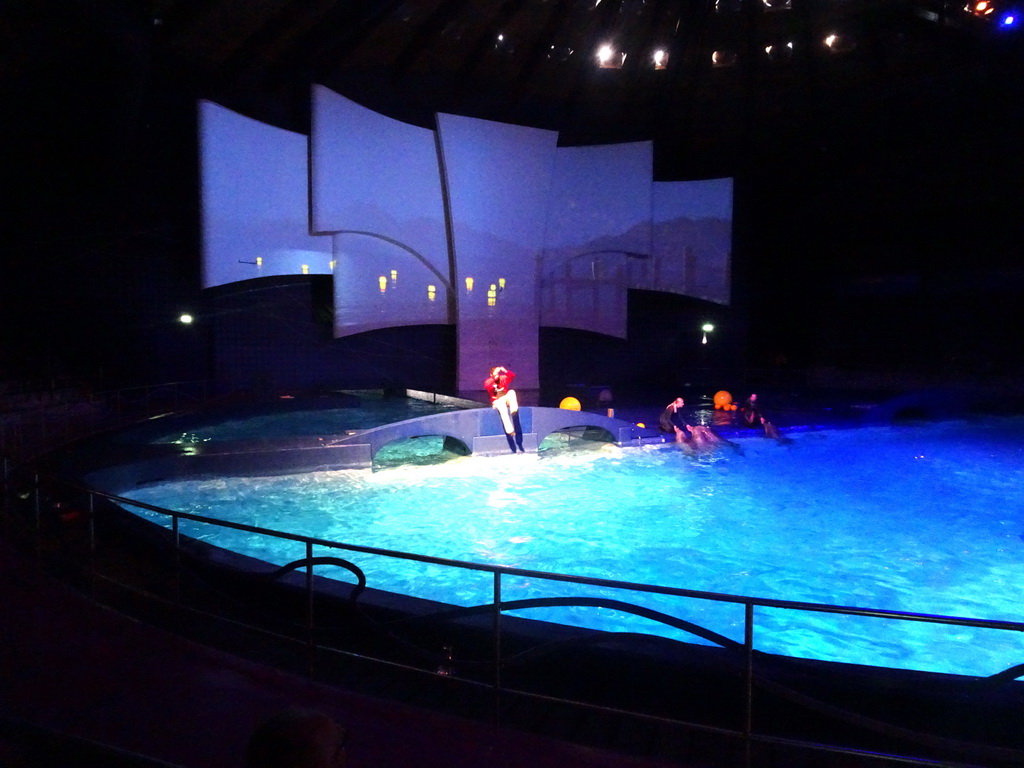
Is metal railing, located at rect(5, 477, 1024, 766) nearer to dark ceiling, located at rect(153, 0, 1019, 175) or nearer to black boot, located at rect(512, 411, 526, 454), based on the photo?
black boot, located at rect(512, 411, 526, 454)

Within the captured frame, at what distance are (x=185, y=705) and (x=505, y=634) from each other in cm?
144

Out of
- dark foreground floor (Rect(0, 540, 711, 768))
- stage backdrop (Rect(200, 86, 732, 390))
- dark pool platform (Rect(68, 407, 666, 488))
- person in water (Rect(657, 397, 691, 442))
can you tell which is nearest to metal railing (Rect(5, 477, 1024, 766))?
dark foreground floor (Rect(0, 540, 711, 768))

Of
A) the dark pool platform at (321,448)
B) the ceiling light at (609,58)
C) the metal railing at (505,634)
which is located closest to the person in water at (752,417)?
the dark pool platform at (321,448)

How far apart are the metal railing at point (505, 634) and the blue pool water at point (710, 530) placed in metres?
1.82

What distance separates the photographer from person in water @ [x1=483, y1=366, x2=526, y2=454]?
10844mm

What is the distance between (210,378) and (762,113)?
54.1 ft

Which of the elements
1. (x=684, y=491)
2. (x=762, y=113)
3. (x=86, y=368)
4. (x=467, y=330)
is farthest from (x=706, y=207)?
(x=86, y=368)

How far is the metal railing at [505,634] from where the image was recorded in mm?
2225

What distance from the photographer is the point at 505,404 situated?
10.9m

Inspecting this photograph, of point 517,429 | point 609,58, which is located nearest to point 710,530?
point 517,429

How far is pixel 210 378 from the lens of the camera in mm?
13758

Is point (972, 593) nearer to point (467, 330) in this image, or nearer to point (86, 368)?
point (467, 330)

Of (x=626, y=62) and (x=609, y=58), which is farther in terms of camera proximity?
(x=626, y=62)

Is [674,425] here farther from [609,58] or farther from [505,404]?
[609,58]
